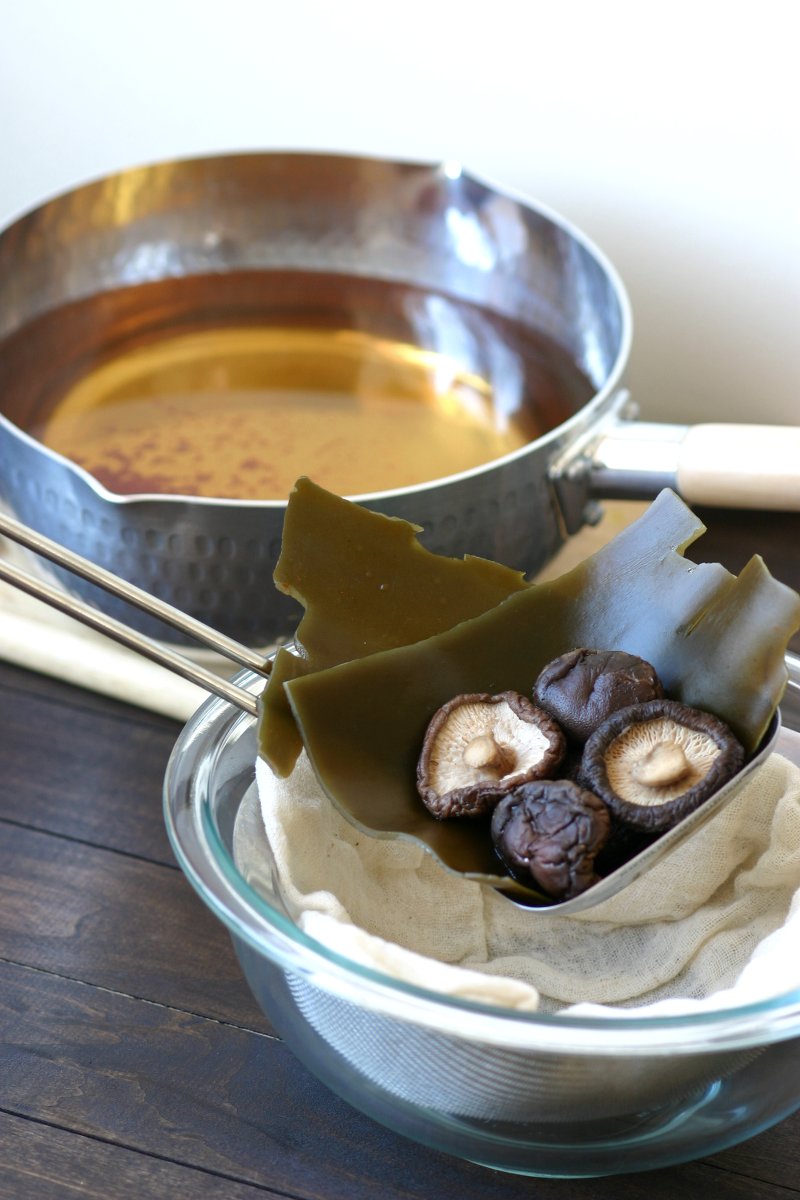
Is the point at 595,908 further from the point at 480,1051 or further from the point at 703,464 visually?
the point at 703,464

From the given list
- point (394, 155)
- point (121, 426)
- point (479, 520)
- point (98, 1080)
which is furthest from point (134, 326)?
point (98, 1080)

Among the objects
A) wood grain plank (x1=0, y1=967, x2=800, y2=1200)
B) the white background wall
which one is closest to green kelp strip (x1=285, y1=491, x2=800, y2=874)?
wood grain plank (x1=0, y1=967, x2=800, y2=1200)

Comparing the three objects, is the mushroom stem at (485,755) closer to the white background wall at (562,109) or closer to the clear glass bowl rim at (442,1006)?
the clear glass bowl rim at (442,1006)

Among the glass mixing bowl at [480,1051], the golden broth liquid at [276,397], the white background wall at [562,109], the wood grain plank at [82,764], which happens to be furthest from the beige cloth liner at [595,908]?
the white background wall at [562,109]

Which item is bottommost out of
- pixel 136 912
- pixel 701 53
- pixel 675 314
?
pixel 136 912

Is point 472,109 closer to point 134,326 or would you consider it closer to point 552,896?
point 134,326

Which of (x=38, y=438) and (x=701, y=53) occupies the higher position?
(x=701, y=53)

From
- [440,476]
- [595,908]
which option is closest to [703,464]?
[440,476]

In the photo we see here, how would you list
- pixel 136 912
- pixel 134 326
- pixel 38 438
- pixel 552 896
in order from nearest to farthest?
pixel 552 896 → pixel 136 912 → pixel 38 438 → pixel 134 326
